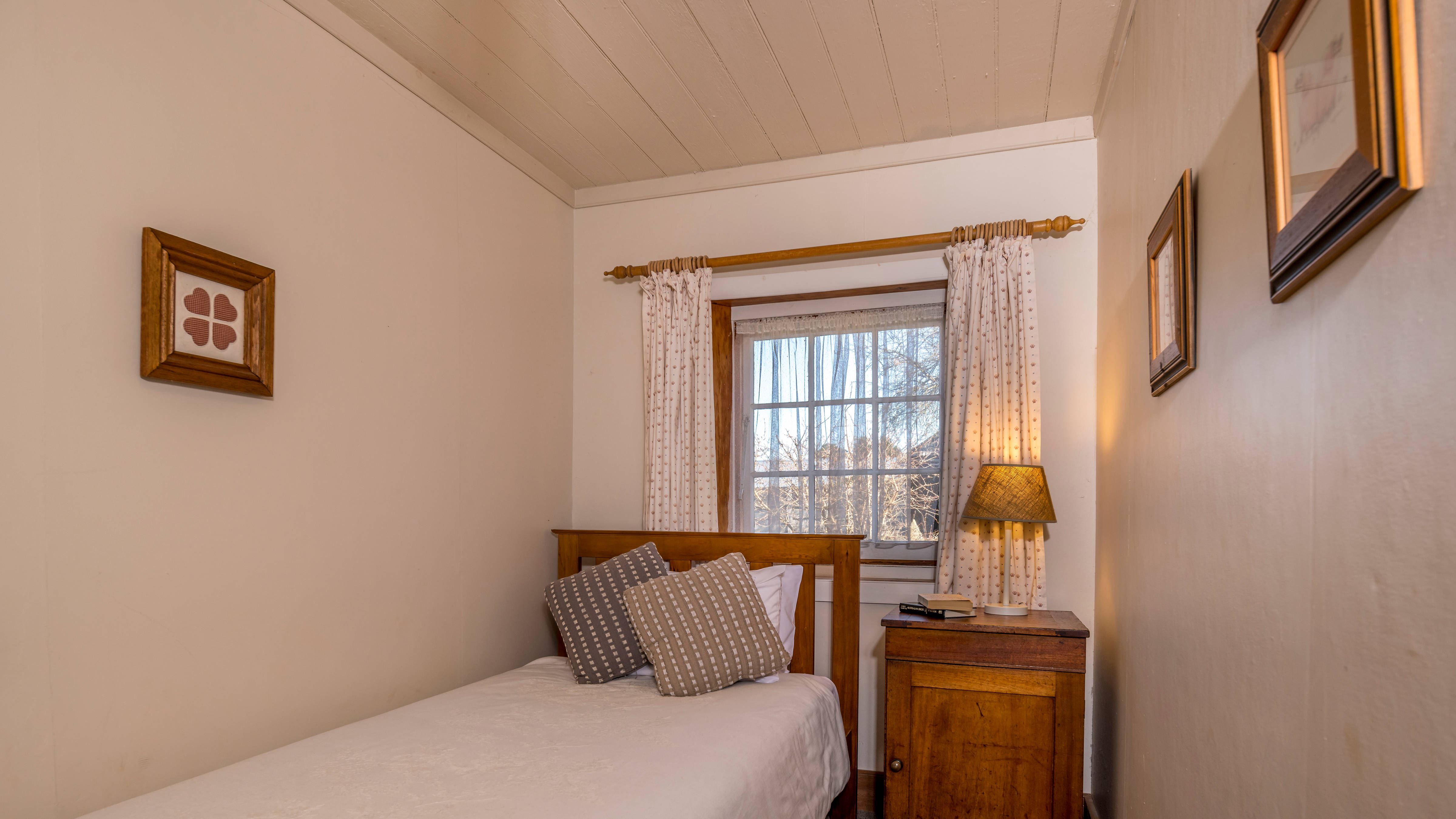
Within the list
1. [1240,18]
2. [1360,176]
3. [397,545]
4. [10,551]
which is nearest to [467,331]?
[397,545]

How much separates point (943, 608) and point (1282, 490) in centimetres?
163

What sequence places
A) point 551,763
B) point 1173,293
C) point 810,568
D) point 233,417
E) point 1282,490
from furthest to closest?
point 810,568 → point 233,417 → point 551,763 → point 1173,293 → point 1282,490

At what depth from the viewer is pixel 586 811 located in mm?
1422

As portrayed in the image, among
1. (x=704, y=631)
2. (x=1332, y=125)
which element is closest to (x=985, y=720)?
(x=704, y=631)

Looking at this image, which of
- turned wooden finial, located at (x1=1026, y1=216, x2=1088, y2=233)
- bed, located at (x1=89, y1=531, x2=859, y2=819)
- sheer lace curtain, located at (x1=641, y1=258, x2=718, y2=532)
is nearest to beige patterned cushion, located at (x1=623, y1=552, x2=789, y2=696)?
bed, located at (x1=89, y1=531, x2=859, y2=819)

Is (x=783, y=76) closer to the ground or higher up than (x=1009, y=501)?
higher up

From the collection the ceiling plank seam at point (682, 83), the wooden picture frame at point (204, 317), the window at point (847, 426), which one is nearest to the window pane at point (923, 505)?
the window at point (847, 426)

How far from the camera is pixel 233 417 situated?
1.86 metres

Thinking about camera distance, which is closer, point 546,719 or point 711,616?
point 546,719

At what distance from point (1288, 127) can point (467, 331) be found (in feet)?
7.80

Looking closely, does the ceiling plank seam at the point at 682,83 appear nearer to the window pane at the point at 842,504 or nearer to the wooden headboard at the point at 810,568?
the window pane at the point at 842,504

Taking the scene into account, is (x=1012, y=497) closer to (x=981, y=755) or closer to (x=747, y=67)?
(x=981, y=755)

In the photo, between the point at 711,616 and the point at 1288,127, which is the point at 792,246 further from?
the point at 1288,127

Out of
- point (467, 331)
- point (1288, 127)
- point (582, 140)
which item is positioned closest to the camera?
point (1288, 127)
